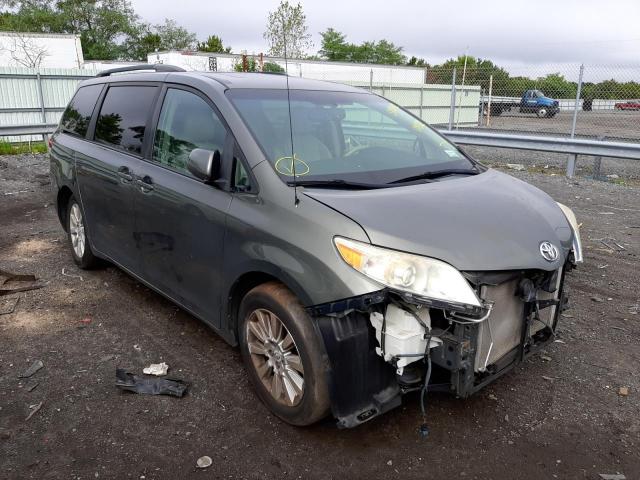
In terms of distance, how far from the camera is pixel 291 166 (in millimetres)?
3014

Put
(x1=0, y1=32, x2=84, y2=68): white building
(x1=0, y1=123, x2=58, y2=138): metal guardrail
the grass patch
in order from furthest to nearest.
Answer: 1. (x1=0, y1=32, x2=84, y2=68): white building
2. the grass patch
3. (x1=0, y1=123, x2=58, y2=138): metal guardrail

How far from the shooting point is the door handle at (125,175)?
12.9 ft

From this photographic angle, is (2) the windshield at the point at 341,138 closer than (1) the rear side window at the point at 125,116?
Yes

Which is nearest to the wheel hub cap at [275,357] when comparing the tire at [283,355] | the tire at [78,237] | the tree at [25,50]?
the tire at [283,355]

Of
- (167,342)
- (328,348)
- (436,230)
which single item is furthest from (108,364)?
(436,230)

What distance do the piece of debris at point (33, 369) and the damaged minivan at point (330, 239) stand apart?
895 mm

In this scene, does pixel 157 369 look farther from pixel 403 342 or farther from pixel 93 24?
pixel 93 24

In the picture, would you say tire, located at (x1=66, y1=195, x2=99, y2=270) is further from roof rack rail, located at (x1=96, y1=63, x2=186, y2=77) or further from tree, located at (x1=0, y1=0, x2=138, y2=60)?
tree, located at (x1=0, y1=0, x2=138, y2=60)

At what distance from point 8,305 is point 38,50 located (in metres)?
29.9

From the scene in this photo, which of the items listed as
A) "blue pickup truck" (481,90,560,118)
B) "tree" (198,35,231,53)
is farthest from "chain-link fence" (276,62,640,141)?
"tree" (198,35,231,53)

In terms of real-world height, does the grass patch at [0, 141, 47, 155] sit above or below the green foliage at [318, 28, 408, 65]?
below

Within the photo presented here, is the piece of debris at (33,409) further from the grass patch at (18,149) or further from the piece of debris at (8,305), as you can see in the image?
the grass patch at (18,149)

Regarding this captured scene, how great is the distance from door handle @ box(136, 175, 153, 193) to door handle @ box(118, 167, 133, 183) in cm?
13

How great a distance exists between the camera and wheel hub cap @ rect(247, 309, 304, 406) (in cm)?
280
